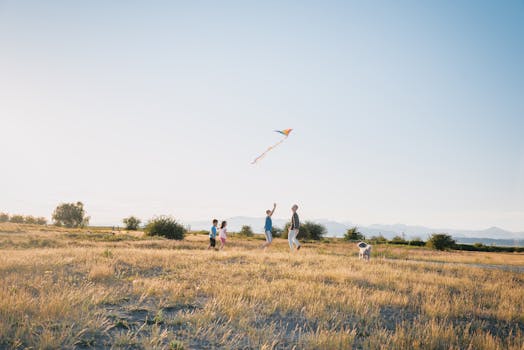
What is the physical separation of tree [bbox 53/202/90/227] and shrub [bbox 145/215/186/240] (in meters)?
46.8

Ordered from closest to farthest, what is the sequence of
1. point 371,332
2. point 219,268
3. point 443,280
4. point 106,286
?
point 371,332, point 106,286, point 443,280, point 219,268

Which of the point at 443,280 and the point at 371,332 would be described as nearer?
the point at 371,332

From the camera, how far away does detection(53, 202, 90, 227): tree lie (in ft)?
246

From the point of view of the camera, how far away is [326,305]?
25.4 ft

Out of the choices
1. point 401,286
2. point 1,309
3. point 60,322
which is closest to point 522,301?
point 401,286

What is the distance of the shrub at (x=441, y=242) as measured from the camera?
1390 inches

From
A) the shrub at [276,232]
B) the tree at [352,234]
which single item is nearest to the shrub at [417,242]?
the tree at [352,234]

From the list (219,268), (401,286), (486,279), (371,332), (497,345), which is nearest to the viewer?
(497,345)

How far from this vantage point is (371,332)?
20.5 feet

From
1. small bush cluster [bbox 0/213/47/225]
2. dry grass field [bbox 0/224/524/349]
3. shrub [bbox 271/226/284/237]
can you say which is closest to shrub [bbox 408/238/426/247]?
shrub [bbox 271/226/284/237]

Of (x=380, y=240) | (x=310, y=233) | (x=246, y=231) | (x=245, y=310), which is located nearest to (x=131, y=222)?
(x=246, y=231)

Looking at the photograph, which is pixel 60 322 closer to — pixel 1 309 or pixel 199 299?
pixel 1 309

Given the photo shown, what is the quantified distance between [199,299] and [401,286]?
19.1 feet

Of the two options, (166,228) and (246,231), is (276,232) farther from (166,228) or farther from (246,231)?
(166,228)
